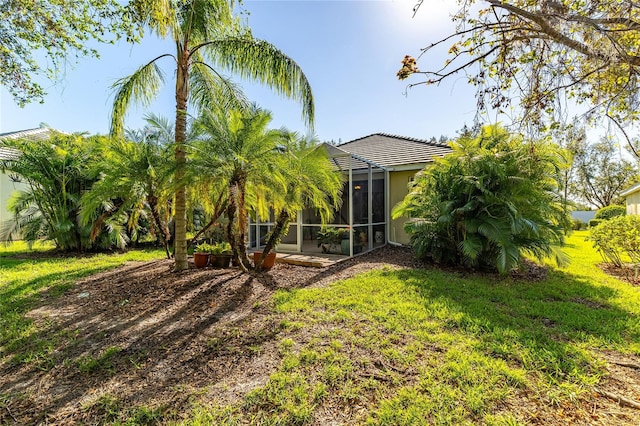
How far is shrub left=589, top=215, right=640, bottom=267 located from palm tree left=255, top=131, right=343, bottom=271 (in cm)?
685

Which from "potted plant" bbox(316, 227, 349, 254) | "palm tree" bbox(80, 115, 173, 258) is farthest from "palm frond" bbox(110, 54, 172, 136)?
"potted plant" bbox(316, 227, 349, 254)

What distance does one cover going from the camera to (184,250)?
23.7 feet

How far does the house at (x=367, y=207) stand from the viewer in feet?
32.4

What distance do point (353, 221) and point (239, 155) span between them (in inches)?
197

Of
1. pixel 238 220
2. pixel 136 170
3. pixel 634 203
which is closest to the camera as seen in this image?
pixel 238 220

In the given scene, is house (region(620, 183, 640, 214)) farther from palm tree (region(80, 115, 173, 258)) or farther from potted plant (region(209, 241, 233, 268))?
palm tree (region(80, 115, 173, 258))

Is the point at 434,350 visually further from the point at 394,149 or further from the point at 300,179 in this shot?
the point at 394,149

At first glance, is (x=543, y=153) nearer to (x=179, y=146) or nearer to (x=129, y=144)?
(x=179, y=146)

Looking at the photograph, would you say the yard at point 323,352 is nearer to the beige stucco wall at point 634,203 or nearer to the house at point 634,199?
the house at point 634,199

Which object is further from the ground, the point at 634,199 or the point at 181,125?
the point at 181,125

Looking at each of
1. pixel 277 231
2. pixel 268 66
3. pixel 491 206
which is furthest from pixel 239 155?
pixel 491 206

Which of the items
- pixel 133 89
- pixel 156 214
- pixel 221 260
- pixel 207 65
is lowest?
pixel 221 260

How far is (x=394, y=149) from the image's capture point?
12.5 metres

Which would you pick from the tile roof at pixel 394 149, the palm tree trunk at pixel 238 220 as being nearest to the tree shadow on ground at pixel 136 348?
the palm tree trunk at pixel 238 220
